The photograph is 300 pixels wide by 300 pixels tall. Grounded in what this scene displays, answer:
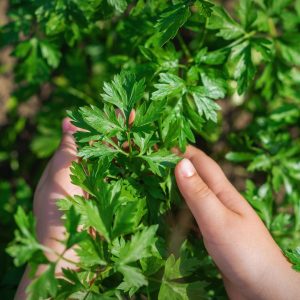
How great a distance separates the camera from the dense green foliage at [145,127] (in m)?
1.46

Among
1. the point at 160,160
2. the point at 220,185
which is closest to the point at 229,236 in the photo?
the point at 220,185

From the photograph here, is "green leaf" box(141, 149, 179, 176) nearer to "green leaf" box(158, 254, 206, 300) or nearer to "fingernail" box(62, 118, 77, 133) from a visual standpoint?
"green leaf" box(158, 254, 206, 300)

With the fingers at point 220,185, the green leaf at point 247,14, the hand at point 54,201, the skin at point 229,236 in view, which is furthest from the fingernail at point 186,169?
the green leaf at point 247,14

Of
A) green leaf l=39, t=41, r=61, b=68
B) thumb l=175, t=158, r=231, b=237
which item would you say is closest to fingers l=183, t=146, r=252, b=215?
thumb l=175, t=158, r=231, b=237

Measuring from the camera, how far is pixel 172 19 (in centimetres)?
161

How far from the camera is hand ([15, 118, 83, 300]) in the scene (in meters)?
1.71

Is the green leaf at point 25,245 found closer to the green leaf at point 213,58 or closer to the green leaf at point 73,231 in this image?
the green leaf at point 73,231

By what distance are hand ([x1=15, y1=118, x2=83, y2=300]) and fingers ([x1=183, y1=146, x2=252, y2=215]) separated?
0.56 meters

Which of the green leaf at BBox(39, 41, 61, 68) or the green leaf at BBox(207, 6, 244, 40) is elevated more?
the green leaf at BBox(39, 41, 61, 68)

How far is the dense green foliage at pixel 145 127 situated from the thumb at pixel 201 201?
81 mm

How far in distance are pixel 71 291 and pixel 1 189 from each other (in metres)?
1.44

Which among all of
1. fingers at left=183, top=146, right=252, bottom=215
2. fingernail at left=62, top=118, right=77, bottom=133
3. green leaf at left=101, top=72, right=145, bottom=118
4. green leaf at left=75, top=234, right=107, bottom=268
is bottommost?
fingers at left=183, top=146, right=252, bottom=215

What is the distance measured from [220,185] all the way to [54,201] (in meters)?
0.74

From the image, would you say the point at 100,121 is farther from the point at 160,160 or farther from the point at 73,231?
the point at 73,231
